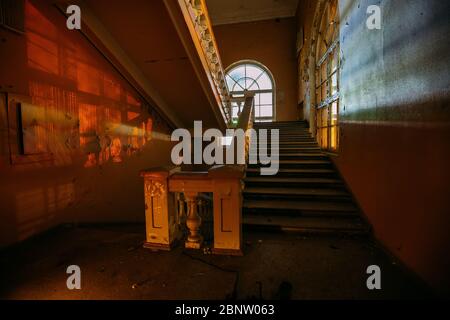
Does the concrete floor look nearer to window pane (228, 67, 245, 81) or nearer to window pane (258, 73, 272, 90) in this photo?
window pane (258, 73, 272, 90)

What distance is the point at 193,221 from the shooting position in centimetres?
294

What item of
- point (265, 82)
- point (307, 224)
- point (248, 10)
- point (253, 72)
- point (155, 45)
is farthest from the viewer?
point (253, 72)

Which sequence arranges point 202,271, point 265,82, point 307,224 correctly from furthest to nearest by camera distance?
point 265,82 < point 307,224 < point 202,271

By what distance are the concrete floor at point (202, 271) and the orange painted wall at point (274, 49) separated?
8.09 metres

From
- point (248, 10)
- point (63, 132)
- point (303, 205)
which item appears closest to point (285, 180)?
point (303, 205)

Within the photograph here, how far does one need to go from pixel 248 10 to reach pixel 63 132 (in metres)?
9.90

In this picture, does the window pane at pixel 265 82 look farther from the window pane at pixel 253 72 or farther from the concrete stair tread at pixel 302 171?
the concrete stair tread at pixel 302 171

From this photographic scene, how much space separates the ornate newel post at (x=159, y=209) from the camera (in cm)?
290

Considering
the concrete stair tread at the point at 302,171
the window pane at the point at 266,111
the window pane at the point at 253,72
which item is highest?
the window pane at the point at 253,72

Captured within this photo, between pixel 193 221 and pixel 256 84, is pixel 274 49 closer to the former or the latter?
pixel 256 84

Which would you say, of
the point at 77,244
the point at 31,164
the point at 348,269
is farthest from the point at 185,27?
the point at 348,269

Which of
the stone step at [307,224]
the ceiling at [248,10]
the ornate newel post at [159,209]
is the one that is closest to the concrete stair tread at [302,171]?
the stone step at [307,224]

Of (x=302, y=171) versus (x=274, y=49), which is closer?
(x=302, y=171)

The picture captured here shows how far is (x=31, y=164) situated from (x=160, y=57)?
8.85 ft
